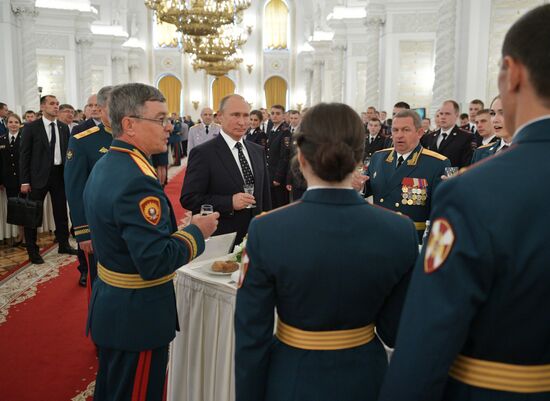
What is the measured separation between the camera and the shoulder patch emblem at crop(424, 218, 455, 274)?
3.59 feet

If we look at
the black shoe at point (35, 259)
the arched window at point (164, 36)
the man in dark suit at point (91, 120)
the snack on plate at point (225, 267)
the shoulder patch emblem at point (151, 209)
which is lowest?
the black shoe at point (35, 259)

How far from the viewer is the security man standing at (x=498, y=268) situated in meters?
1.06

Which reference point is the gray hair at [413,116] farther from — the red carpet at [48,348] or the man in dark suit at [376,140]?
the man in dark suit at [376,140]

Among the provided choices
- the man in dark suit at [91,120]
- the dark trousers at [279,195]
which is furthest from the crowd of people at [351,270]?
the dark trousers at [279,195]

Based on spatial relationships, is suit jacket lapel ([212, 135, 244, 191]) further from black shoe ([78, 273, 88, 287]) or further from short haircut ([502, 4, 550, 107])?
short haircut ([502, 4, 550, 107])

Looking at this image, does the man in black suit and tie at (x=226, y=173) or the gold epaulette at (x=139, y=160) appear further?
the man in black suit and tie at (x=226, y=173)

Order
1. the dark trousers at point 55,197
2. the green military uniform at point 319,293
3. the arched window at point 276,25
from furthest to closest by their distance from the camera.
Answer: the arched window at point 276,25 → the dark trousers at point 55,197 → the green military uniform at point 319,293

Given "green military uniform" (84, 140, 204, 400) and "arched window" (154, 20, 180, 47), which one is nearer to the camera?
"green military uniform" (84, 140, 204, 400)

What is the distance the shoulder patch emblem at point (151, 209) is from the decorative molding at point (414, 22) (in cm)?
1360

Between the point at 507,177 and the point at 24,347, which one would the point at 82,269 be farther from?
the point at 507,177

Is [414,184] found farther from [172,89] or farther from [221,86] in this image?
[172,89]

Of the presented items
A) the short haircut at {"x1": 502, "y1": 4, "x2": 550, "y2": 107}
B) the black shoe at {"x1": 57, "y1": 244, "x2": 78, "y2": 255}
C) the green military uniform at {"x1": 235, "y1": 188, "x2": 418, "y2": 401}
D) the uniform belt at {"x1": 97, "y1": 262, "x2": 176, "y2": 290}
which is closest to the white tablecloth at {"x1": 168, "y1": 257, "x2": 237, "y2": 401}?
the uniform belt at {"x1": 97, "y1": 262, "x2": 176, "y2": 290}

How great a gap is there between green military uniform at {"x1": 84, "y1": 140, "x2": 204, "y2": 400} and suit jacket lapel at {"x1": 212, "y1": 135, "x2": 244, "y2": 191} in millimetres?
1593

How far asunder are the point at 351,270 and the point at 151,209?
95 centimetres
